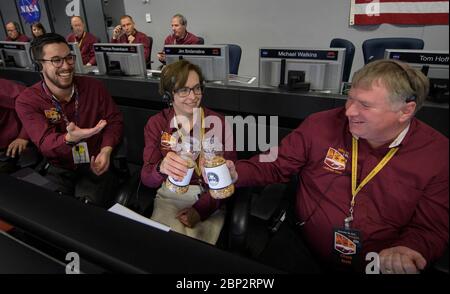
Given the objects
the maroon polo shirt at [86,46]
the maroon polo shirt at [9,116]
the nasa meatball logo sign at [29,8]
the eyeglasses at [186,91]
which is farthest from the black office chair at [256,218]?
the maroon polo shirt at [86,46]

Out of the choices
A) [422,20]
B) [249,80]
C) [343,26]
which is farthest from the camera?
[343,26]

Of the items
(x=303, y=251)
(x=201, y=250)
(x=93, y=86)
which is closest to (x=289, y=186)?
(x=303, y=251)

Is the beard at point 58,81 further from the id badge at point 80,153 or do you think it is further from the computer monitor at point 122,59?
the computer monitor at point 122,59

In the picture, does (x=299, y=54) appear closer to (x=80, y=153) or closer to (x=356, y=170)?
(x=356, y=170)

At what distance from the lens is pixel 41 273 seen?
450 mm

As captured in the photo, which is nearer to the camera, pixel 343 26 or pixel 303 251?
pixel 303 251

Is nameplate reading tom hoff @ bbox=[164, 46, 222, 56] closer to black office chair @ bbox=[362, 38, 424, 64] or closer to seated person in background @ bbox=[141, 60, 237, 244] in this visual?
Answer: seated person in background @ bbox=[141, 60, 237, 244]

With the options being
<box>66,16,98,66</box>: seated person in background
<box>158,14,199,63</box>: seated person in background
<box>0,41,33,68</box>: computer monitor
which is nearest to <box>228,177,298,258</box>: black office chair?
<box>0,41,33,68</box>: computer monitor

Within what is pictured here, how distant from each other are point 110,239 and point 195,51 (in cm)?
205

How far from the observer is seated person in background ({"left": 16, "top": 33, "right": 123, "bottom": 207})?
1701mm

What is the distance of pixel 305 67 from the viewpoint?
2088 millimetres
